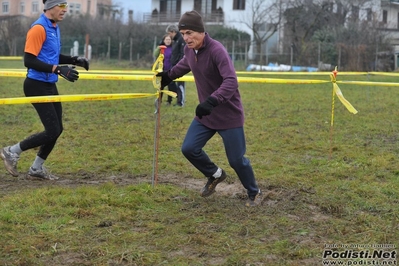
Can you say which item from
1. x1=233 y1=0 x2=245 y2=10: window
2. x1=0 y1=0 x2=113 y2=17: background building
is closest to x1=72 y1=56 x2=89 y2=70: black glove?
x1=233 y1=0 x2=245 y2=10: window

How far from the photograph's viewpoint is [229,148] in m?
5.85

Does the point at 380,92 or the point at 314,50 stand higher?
the point at 314,50

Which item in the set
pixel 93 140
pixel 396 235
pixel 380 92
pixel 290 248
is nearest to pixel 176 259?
pixel 290 248

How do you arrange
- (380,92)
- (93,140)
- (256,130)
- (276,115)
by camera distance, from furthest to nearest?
1. (380,92)
2. (276,115)
3. (256,130)
4. (93,140)

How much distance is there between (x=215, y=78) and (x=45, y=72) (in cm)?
182

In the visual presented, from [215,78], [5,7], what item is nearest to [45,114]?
[215,78]

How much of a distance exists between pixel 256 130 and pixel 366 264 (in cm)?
671

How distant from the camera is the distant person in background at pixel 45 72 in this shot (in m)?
6.38

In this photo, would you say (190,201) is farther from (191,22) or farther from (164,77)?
(191,22)

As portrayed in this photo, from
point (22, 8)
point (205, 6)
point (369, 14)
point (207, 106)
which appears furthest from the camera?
point (22, 8)

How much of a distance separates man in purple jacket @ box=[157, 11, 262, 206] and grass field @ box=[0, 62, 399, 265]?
439mm

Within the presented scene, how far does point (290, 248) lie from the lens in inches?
186

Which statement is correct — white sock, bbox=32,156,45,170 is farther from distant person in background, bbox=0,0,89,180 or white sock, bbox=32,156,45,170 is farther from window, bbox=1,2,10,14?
window, bbox=1,2,10,14

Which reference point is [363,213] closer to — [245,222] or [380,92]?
[245,222]
